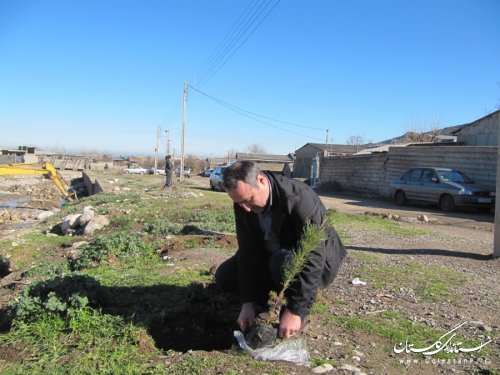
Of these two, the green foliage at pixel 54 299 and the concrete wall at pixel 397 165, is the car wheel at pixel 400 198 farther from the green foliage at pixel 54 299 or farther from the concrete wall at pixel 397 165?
the green foliage at pixel 54 299

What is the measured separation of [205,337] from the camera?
395 cm

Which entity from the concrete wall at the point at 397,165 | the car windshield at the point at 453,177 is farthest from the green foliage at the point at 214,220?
the concrete wall at the point at 397,165

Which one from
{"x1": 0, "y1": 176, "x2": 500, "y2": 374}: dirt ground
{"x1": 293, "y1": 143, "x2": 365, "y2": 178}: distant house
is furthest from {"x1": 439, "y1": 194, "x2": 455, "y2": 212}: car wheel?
{"x1": 293, "y1": 143, "x2": 365, "y2": 178}: distant house

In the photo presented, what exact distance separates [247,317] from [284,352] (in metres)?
0.40

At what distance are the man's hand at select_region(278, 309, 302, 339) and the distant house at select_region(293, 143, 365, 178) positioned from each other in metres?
41.9

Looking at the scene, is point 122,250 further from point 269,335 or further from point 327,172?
point 327,172

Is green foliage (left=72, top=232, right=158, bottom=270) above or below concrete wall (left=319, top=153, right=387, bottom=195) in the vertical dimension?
below

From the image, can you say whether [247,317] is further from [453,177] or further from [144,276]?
[453,177]

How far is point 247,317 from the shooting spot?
135 inches

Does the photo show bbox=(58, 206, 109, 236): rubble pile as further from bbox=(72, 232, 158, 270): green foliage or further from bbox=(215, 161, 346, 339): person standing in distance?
bbox=(215, 161, 346, 339): person standing in distance

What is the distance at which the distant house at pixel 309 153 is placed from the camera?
46469 mm

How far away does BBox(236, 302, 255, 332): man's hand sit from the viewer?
3412mm

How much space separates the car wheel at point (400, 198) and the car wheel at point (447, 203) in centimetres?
206

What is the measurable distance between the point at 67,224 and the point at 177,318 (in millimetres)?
9612
